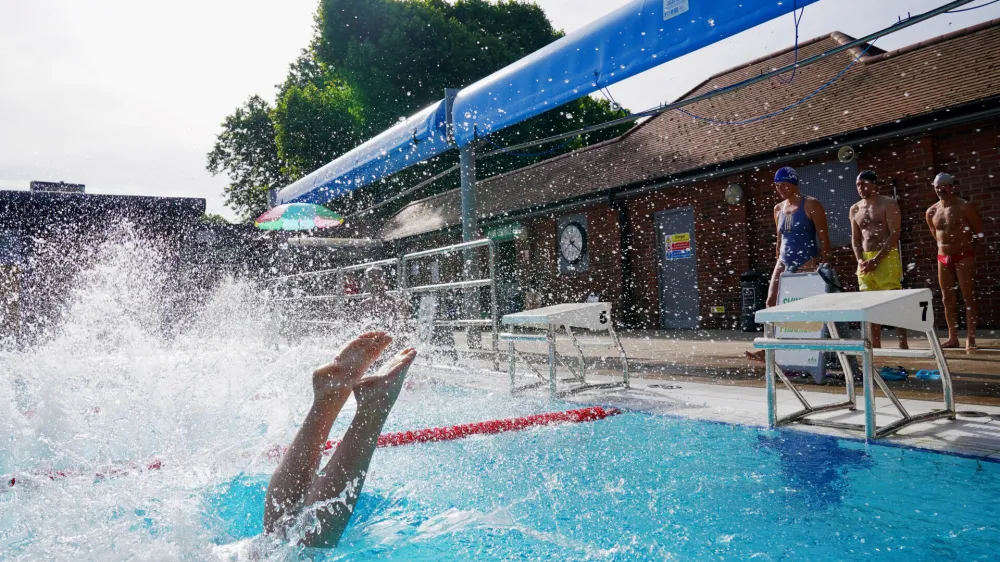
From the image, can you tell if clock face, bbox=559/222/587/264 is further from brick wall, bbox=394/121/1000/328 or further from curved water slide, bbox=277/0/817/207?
curved water slide, bbox=277/0/817/207

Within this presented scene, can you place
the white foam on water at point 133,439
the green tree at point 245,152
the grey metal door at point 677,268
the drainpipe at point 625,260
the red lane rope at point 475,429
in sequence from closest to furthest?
the white foam on water at point 133,439
the red lane rope at point 475,429
the grey metal door at point 677,268
the drainpipe at point 625,260
the green tree at point 245,152

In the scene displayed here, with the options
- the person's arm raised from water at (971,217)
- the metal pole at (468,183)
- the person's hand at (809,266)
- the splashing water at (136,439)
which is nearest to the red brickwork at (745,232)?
the person's arm raised from water at (971,217)

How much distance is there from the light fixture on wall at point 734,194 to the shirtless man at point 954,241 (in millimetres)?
5293

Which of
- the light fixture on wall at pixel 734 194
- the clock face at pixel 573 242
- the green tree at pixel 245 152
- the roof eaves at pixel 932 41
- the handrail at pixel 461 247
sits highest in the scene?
the green tree at pixel 245 152

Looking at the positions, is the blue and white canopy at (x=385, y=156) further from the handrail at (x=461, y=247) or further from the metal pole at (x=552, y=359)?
the metal pole at (x=552, y=359)

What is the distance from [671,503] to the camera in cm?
254

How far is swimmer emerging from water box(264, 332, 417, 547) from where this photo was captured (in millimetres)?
2080

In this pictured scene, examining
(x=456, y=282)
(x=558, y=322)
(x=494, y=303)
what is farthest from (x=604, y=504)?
(x=456, y=282)

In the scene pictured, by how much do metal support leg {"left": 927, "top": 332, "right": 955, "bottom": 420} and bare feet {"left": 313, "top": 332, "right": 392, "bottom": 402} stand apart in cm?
282

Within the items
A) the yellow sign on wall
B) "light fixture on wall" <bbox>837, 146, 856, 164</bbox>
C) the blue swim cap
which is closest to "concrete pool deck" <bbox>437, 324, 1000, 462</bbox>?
the blue swim cap

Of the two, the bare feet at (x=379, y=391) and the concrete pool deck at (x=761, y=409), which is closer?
the bare feet at (x=379, y=391)

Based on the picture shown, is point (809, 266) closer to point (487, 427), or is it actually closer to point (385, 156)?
point (487, 427)

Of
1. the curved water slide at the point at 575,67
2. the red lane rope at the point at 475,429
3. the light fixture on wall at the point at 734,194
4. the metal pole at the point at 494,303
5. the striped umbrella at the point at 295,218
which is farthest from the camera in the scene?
the light fixture on wall at the point at 734,194

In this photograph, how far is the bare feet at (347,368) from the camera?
2.17 m
